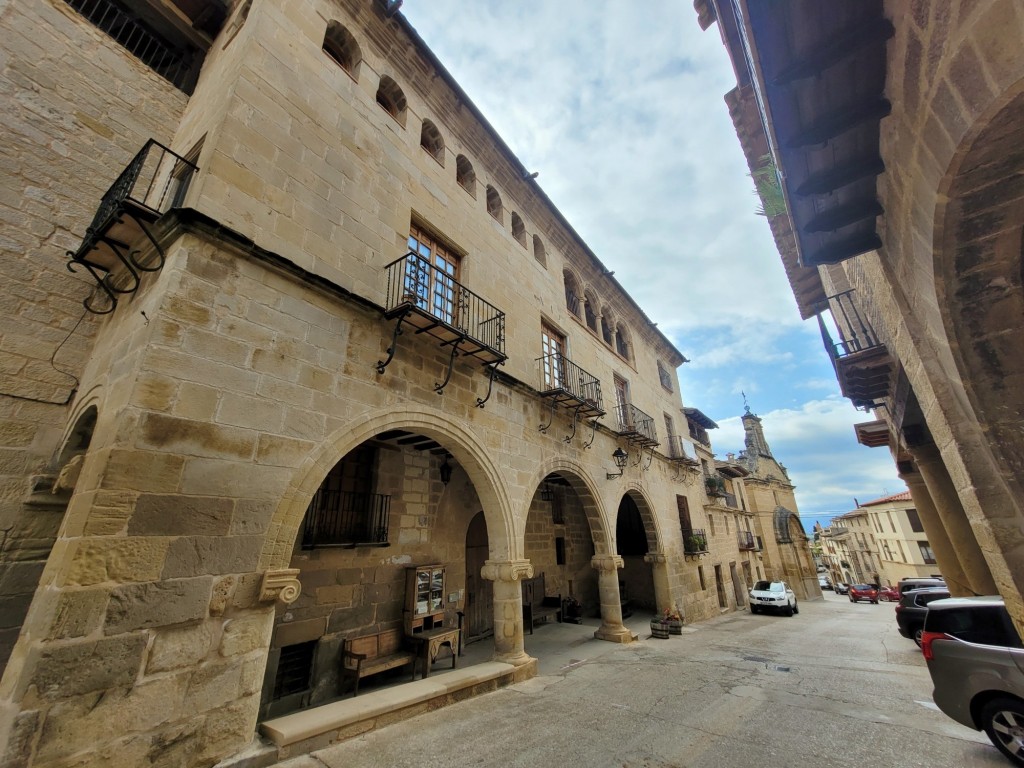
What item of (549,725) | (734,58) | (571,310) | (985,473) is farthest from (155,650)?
(571,310)

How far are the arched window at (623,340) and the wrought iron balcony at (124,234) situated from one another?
11.4m

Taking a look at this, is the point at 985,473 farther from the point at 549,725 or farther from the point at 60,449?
the point at 60,449

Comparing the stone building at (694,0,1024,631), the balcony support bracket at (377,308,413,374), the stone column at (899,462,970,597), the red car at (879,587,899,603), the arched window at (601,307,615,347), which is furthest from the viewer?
the red car at (879,587,899,603)

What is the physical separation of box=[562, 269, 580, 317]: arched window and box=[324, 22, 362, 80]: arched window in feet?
20.6

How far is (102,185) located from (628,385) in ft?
38.4

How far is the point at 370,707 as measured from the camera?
4.19 m

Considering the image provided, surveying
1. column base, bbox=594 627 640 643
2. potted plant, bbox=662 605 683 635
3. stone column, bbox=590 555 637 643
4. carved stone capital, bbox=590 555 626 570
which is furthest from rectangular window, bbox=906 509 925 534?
carved stone capital, bbox=590 555 626 570

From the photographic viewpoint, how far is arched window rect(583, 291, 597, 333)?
1202 cm

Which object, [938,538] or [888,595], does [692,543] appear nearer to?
[938,538]

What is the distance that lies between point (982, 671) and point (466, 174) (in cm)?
963

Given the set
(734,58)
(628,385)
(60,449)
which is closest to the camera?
(734,58)

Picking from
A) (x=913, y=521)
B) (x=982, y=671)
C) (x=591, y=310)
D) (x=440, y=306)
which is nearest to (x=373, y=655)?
(x=440, y=306)

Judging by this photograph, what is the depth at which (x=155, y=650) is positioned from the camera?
9.70 ft

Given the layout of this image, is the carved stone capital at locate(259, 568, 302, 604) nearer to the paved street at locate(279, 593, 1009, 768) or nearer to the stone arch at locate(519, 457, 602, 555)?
the paved street at locate(279, 593, 1009, 768)
